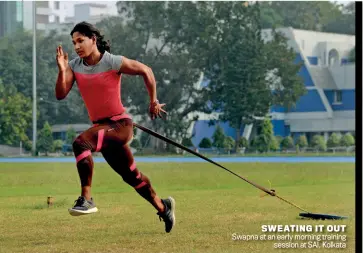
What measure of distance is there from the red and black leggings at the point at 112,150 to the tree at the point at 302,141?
2.38 m

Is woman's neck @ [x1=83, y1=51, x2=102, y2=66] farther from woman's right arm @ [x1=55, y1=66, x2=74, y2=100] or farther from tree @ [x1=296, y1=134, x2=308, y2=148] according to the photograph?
tree @ [x1=296, y1=134, x2=308, y2=148]

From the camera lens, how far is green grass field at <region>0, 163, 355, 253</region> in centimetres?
896

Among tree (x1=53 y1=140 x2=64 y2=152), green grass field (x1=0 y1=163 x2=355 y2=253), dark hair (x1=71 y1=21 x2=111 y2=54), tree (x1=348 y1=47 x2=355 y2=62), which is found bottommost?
green grass field (x1=0 y1=163 x2=355 y2=253)

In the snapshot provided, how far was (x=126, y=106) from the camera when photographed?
9273mm

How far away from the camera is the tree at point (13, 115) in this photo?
1045 cm

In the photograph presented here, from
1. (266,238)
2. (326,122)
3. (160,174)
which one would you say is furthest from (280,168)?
(266,238)

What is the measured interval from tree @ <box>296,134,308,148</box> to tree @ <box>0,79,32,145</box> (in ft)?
8.62

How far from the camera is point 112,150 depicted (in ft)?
29.2

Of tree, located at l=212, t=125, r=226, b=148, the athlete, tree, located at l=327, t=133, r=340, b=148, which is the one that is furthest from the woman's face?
tree, located at l=327, t=133, r=340, b=148

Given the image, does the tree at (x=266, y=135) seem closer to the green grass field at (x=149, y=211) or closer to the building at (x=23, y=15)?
the green grass field at (x=149, y=211)

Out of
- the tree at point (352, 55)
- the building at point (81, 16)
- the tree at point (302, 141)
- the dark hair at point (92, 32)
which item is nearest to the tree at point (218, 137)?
the tree at point (302, 141)

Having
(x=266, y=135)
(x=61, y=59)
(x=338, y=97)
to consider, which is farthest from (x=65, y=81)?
(x=266, y=135)

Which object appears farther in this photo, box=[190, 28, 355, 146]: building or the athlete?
box=[190, 28, 355, 146]: building

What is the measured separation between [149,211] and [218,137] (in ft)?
6.01
